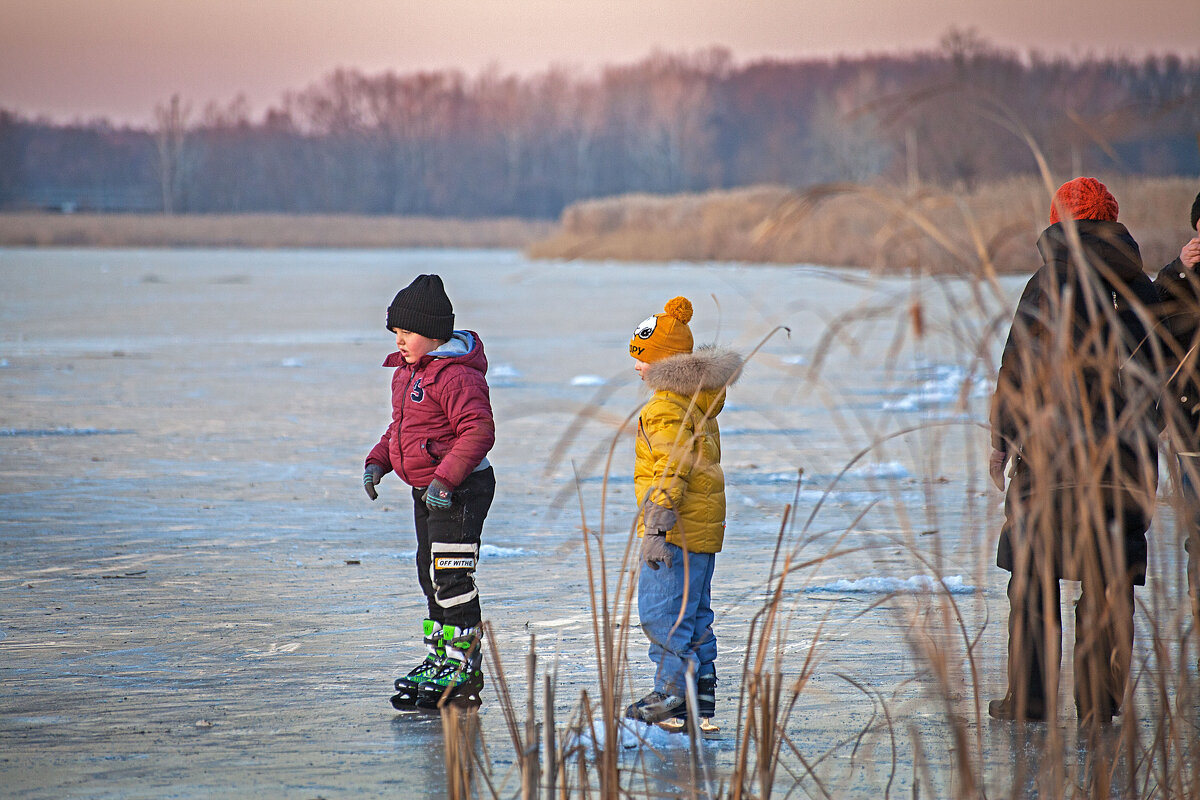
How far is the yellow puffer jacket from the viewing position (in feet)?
11.5

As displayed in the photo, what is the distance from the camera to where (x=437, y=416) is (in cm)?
392

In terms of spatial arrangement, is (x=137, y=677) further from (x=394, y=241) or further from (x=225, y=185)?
(x=225, y=185)

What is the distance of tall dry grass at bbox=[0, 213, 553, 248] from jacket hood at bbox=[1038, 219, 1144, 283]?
56164mm

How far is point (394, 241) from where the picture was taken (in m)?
68.1

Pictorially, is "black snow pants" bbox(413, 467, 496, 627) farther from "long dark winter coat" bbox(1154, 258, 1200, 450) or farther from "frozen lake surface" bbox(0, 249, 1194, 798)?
"long dark winter coat" bbox(1154, 258, 1200, 450)

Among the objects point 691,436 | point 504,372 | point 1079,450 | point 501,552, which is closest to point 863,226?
point 504,372

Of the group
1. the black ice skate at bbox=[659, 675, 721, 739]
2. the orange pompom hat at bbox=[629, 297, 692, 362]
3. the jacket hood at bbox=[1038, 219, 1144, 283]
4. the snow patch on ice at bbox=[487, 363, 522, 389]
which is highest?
the jacket hood at bbox=[1038, 219, 1144, 283]

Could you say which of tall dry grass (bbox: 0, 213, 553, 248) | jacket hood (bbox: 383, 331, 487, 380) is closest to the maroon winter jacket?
jacket hood (bbox: 383, 331, 487, 380)

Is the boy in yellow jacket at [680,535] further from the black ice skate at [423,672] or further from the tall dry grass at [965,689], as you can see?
the black ice skate at [423,672]

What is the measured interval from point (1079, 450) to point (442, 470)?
1.88m

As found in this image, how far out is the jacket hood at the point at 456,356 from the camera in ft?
12.9

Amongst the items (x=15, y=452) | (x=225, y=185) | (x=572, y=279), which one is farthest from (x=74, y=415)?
(x=225, y=185)

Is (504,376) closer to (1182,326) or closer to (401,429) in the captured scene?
(401,429)

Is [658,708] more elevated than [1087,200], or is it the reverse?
[1087,200]
